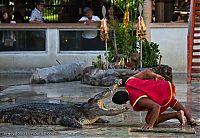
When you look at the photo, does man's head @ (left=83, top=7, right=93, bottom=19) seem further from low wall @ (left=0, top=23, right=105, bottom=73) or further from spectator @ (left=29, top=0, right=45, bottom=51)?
spectator @ (left=29, top=0, right=45, bottom=51)

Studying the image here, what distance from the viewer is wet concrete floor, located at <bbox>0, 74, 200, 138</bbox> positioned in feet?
28.1

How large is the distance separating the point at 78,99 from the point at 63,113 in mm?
3089

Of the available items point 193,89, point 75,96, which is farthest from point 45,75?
point 193,89

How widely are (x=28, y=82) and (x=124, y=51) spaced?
2.76 meters

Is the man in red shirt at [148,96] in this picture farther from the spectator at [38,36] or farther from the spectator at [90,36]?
the spectator at [38,36]

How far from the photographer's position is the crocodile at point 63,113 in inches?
363

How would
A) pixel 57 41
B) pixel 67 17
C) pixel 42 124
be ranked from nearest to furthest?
pixel 42 124, pixel 57 41, pixel 67 17

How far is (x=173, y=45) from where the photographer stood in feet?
60.1

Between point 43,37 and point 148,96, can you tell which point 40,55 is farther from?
point 148,96

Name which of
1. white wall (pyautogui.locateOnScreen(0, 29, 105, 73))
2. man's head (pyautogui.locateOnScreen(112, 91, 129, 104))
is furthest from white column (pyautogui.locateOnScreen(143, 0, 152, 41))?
man's head (pyautogui.locateOnScreen(112, 91, 129, 104))

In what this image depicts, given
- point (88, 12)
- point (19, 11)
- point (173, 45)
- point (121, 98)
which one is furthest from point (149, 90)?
point (19, 11)

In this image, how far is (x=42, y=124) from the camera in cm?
945

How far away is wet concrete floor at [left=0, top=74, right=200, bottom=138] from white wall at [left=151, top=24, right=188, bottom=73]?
26.1 inches

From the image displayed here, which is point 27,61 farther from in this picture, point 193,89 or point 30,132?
point 30,132
